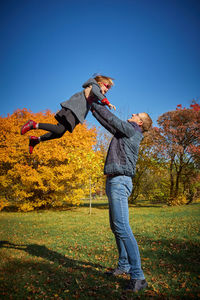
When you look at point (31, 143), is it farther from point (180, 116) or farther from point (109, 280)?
point (180, 116)

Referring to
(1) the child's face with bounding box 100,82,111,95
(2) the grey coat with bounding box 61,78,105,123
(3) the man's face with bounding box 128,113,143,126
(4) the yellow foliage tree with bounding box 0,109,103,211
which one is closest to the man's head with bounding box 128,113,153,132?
(3) the man's face with bounding box 128,113,143,126

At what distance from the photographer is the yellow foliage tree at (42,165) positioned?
11.8 metres

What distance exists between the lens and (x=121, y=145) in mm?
2672

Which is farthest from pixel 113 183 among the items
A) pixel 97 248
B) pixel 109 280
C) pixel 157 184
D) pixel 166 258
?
pixel 157 184

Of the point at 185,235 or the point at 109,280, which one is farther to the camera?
the point at 185,235

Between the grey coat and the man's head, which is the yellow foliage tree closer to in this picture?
the grey coat

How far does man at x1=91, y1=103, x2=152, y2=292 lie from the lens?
250 centimetres

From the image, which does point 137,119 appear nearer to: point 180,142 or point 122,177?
point 122,177

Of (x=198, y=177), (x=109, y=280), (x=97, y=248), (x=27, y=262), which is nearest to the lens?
(x=109, y=280)

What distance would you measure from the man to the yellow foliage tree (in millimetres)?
9092

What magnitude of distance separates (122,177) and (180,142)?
15135 millimetres

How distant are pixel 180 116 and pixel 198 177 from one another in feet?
17.1

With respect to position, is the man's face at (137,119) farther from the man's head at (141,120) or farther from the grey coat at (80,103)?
the grey coat at (80,103)

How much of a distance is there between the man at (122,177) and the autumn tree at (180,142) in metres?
14.2
